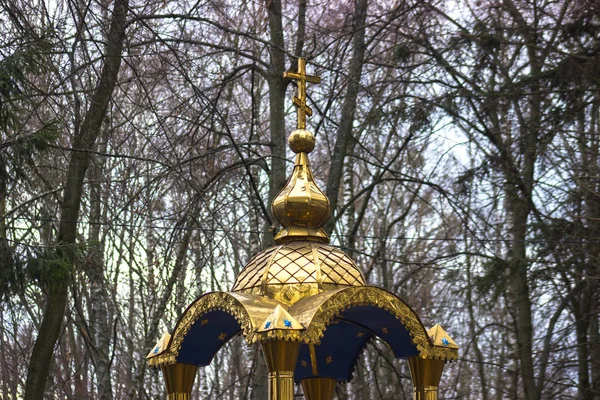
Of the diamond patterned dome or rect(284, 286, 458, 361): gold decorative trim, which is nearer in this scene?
rect(284, 286, 458, 361): gold decorative trim

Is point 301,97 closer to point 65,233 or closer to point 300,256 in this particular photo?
point 300,256

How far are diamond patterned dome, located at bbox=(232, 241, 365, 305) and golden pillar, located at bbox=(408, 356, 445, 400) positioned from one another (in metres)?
0.71

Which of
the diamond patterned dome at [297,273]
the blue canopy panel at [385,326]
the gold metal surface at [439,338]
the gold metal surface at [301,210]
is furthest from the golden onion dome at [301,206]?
the gold metal surface at [439,338]

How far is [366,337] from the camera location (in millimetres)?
7434

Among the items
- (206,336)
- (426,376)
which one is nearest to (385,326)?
(426,376)

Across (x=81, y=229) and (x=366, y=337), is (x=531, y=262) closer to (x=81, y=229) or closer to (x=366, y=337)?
(x=366, y=337)

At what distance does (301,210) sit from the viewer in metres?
6.43

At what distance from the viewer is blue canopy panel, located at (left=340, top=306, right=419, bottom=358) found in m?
6.46

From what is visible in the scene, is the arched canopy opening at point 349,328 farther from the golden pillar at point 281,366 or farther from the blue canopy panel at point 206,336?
the blue canopy panel at point 206,336

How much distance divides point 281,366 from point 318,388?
195 centimetres

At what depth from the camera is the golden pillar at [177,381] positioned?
21.8 feet

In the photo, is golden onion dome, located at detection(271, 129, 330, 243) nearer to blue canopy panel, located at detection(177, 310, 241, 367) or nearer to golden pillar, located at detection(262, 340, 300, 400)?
blue canopy panel, located at detection(177, 310, 241, 367)

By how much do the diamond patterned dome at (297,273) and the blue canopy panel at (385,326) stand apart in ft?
0.91

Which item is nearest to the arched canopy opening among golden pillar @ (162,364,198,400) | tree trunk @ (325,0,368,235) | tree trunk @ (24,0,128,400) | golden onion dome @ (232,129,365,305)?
golden onion dome @ (232,129,365,305)
